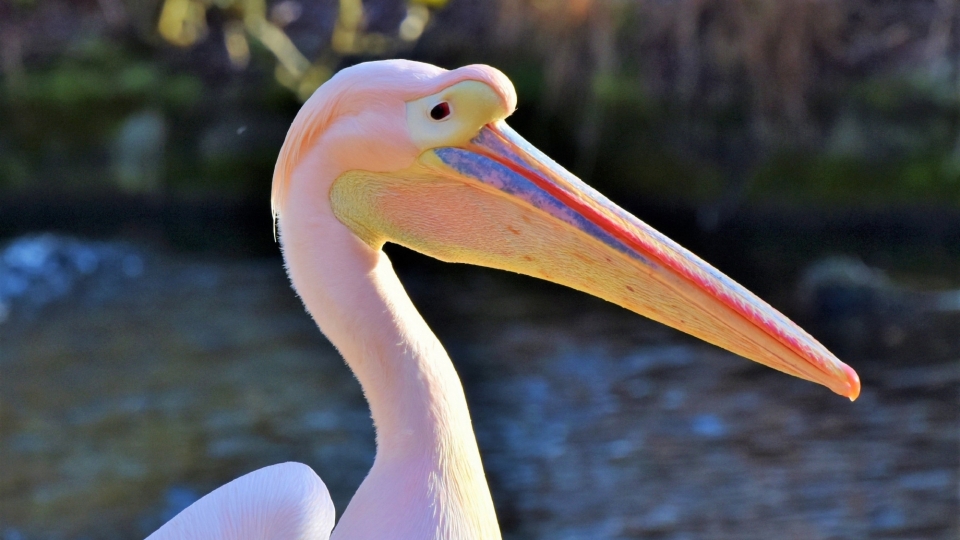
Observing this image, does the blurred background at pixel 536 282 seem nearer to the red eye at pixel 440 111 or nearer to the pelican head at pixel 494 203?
the pelican head at pixel 494 203

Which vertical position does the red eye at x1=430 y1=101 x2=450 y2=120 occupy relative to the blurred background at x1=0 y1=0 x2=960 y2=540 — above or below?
below

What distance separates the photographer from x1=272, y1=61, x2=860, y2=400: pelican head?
4.69 ft

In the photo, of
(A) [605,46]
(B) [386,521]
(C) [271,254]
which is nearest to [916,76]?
(A) [605,46]

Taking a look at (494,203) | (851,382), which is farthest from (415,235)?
(851,382)

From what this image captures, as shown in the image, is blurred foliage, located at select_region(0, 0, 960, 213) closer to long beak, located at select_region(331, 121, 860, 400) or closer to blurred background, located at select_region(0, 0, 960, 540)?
blurred background, located at select_region(0, 0, 960, 540)

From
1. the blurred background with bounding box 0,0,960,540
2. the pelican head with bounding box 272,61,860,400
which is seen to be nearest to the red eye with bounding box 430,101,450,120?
the pelican head with bounding box 272,61,860,400

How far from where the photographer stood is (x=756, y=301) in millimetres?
1477

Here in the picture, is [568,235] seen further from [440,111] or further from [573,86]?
[573,86]

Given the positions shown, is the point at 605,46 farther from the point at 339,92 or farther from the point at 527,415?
the point at 339,92

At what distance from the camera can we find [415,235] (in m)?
1.52

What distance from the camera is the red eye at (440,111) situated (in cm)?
144

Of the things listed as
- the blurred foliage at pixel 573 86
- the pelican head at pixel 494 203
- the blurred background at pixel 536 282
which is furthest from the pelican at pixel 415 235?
the blurred foliage at pixel 573 86

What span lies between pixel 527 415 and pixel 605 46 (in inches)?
94.7

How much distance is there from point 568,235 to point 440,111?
237mm
